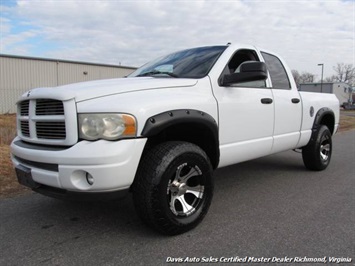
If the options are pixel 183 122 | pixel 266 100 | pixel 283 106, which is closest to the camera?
pixel 183 122

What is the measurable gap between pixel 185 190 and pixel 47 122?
1403 millimetres

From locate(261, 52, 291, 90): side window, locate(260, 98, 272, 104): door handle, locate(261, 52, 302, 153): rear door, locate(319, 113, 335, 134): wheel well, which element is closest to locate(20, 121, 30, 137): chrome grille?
locate(260, 98, 272, 104): door handle

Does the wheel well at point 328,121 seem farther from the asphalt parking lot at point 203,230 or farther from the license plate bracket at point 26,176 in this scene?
the license plate bracket at point 26,176

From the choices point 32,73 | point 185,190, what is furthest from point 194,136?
point 32,73

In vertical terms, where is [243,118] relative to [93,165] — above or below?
above

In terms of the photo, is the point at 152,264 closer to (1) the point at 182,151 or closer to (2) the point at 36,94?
(1) the point at 182,151

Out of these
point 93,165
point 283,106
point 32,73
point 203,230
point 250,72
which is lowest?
point 203,230

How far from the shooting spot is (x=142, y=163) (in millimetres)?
2996

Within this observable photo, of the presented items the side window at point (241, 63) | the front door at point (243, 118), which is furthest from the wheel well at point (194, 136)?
the side window at point (241, 63)

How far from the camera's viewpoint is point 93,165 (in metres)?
2.66

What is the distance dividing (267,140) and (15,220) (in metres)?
3.11

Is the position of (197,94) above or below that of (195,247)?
above

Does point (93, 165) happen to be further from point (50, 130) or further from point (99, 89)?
point (99, 89)

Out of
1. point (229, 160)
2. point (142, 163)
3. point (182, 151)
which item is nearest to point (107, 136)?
point (142, 163)
